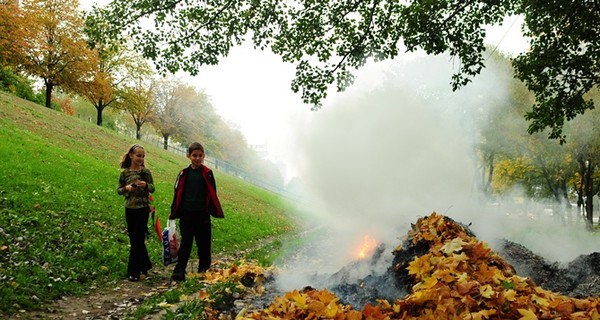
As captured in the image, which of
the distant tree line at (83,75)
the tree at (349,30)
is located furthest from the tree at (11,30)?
the tree at (349,30)

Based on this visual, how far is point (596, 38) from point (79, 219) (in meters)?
12.0

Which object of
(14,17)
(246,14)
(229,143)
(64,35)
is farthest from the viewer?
(229,143)

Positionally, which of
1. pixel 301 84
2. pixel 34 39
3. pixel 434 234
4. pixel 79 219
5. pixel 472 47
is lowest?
pixel 79 219

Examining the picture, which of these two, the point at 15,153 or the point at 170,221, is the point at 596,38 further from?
the point at 15,153

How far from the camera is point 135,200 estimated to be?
630 centimetres

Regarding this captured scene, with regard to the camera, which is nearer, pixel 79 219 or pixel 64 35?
pixel 79 219

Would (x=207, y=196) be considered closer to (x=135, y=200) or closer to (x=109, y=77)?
(x=135, y=200)

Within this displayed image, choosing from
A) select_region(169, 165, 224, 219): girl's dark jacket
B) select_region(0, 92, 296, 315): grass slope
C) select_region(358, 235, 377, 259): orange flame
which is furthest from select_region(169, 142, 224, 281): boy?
select_region(358, 235, 377, 259): orange flame

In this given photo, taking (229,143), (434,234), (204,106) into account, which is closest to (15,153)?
(434,234)

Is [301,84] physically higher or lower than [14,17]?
lower

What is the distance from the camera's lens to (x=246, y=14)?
8188 mm

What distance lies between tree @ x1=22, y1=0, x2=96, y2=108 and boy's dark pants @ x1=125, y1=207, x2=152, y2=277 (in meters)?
25.9

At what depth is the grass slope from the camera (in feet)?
18.8

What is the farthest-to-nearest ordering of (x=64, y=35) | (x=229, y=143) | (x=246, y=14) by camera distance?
(x=229, y=143)
(x=64, y=35)
(x=246, y=14)
